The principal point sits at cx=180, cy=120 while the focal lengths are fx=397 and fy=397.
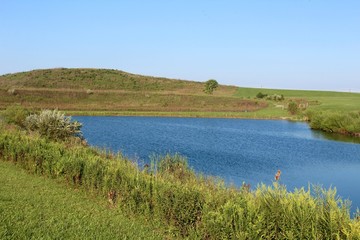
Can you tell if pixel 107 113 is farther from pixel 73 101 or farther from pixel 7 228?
pixel 7 228

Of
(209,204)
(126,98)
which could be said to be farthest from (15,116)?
(126,98)

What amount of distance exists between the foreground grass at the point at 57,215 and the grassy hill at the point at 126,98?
50.3 meters

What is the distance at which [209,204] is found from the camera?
10.1m

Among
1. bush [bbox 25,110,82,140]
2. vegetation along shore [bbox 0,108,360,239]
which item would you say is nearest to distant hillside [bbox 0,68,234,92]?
bush [bbox 25,110,82,140]

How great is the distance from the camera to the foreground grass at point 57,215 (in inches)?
377

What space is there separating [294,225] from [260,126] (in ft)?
166

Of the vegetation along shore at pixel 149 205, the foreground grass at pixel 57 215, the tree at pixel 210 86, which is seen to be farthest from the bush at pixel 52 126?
the tree at pixel 210 86

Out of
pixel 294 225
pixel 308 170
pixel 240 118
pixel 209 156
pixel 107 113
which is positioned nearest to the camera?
pixel 294 225

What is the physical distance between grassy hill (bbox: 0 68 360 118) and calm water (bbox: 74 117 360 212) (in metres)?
23.0

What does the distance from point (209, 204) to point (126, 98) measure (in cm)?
7950

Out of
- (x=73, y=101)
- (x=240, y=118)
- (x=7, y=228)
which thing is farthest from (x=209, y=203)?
(x=73, y=101)

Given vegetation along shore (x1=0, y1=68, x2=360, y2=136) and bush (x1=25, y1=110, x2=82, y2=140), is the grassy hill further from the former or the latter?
bush (x1=25, y1=110, x2=82, y2=140)

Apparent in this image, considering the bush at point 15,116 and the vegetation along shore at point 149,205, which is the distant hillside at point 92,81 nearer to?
the bush at point 15,116

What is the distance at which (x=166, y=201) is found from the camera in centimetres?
1112
